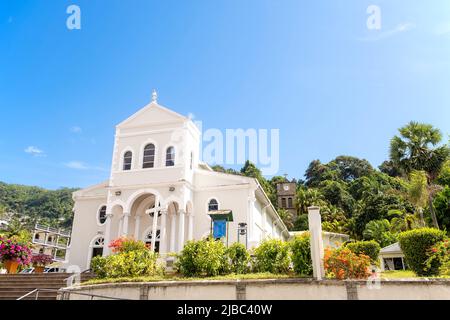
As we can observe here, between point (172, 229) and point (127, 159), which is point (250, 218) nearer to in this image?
point (172, 229)

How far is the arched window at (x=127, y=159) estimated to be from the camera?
23.0 meters

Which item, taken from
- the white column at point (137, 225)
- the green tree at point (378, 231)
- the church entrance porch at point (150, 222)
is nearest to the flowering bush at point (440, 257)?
the church entrance porch at point (150, 222)

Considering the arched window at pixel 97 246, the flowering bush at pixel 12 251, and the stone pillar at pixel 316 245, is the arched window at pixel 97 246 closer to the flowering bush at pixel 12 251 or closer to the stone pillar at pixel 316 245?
the flowering bush at pixel 12 251

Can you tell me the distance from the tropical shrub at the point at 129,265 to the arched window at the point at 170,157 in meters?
7.98

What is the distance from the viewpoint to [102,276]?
14336 mm

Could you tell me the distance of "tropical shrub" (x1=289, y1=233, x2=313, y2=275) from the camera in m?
11.5

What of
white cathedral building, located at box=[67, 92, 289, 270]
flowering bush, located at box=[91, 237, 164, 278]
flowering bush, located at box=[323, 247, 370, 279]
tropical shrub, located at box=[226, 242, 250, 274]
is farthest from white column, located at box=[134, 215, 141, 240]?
flowering bush, located at box=[323, 247, 370, 279]

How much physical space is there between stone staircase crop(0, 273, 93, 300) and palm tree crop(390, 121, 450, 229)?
20914 mm

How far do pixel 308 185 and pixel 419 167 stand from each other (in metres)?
55.2

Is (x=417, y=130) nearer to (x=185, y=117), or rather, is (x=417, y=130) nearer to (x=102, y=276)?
(x=185, y=117)

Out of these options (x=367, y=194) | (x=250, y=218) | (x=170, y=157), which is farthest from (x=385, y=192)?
(x=170, y=157)

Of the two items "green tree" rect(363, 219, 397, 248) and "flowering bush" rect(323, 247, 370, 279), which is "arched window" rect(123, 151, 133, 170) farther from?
"green tree" rect(363, 219, 397, 248)

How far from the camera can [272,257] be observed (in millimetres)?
13109
